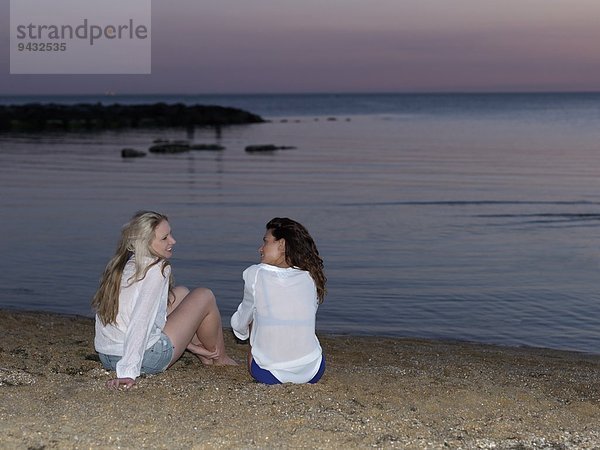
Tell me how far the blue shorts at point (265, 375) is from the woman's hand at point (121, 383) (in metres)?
0.87

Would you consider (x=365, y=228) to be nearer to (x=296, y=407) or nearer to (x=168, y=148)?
(x=296, y=407)

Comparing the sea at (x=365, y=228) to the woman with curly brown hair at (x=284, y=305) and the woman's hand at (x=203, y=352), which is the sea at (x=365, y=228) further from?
the woman with curly brown hair at (x=284, y=305)

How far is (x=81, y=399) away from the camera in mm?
5598

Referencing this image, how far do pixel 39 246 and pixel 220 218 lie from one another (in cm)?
385

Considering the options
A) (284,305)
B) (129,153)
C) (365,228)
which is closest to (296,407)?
(284,305)

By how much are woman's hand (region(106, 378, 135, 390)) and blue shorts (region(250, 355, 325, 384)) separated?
0.87m

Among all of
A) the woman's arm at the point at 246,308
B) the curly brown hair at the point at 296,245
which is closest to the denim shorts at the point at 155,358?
the woman's arm at the point at 246,308

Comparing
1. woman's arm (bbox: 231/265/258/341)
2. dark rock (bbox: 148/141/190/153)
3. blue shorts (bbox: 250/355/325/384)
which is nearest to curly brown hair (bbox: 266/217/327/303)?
woman's arm (bbox: 231/265/258/341)

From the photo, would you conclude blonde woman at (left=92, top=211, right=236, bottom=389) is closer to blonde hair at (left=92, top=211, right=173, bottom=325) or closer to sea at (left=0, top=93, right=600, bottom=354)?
blonde hair at (left=92, top=211, right=173, bottom=325)

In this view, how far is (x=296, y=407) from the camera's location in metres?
5.46

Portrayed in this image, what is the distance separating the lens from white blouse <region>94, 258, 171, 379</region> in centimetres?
589

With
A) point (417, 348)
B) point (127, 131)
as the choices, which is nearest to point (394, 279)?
point (417, 348)

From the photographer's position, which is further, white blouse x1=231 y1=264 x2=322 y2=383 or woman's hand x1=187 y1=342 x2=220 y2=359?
woman's hand x1=187 y1=342 x2=220 y2=359

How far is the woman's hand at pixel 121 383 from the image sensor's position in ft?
19.2
